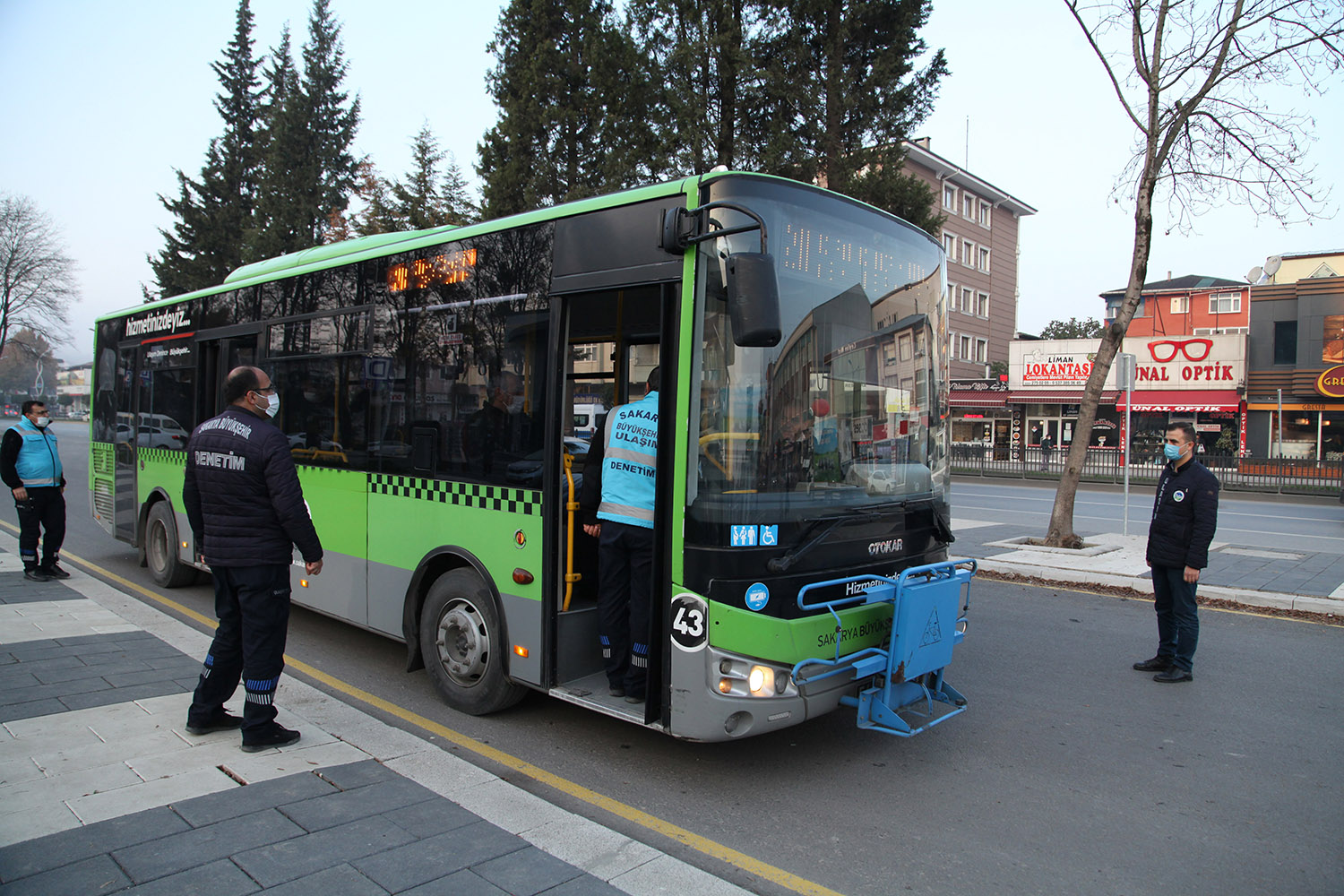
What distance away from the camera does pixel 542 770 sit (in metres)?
4.38

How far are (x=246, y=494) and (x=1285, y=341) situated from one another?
41095 millimetres

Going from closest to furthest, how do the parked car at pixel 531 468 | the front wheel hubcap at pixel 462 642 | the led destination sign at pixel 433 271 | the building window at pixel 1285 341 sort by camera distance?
1. the parked car at pixel 531 468
2. the front wheel hubcap at pixel 462 642
3. the led destination sign at pixel 433 271
4. the building window at pixel 1285 341

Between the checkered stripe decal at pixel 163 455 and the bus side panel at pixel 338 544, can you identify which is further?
the checkered stripe decal at pixel 163 455

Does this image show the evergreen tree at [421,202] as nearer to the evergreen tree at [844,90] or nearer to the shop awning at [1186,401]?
the evergreen tree at [844,90]

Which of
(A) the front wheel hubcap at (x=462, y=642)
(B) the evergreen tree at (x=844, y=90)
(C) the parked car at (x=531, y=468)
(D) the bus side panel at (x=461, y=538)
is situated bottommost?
(A) the front wheel hubcap at (x=462, y=642)

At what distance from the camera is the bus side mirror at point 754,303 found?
12.0 ft

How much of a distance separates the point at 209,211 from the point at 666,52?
33.5 metres

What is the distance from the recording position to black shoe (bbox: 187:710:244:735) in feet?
15.0

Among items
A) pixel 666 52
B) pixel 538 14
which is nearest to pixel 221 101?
pixel 538 14

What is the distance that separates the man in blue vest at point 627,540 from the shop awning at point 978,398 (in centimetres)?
3872

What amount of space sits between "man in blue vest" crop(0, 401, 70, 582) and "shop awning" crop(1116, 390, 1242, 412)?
36.3m

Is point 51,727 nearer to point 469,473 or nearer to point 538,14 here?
point 469,473

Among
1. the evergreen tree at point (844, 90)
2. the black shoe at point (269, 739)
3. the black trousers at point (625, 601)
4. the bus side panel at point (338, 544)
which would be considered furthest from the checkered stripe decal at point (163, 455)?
the evergreen tree at point (844, 90)

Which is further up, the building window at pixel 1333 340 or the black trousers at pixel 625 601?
the building window at pixel 1333 340
